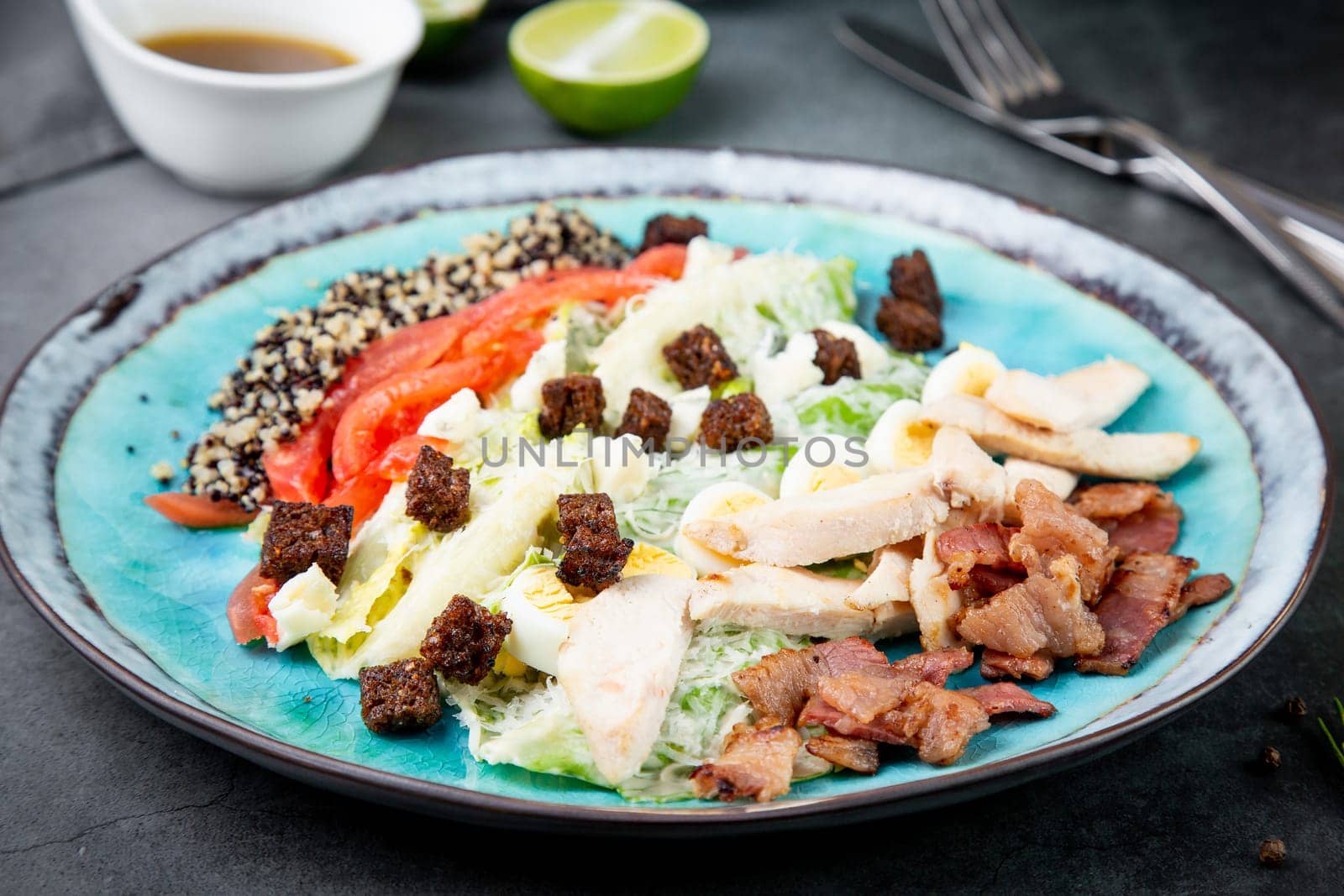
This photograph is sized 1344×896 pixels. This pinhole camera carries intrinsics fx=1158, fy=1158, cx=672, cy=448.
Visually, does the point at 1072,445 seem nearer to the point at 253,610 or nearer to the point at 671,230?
the point at 671,230

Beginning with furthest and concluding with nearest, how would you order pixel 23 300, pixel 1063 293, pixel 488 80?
pixel 488 80 < pixel 23 300 < pixel 1063 293

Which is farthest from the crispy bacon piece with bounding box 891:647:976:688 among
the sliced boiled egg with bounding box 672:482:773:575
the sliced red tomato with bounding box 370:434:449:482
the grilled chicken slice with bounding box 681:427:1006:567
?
the sliced red tomato with bounding box 370:434:449:482

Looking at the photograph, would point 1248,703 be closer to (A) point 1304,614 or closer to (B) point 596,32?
(A) point 1304,614

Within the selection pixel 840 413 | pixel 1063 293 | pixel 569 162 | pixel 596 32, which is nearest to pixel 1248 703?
pixel 840 413

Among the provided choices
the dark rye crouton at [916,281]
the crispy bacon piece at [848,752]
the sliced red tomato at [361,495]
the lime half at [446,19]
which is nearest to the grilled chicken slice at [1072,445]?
the dark rye crouton at [916,281]

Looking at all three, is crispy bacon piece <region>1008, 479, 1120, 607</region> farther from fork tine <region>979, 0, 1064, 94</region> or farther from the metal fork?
fork tine <region>979, 0, 1064, 94</region>

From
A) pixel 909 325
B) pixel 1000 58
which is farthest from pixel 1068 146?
pixel 909 325

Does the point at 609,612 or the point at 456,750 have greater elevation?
the point at 609,612
